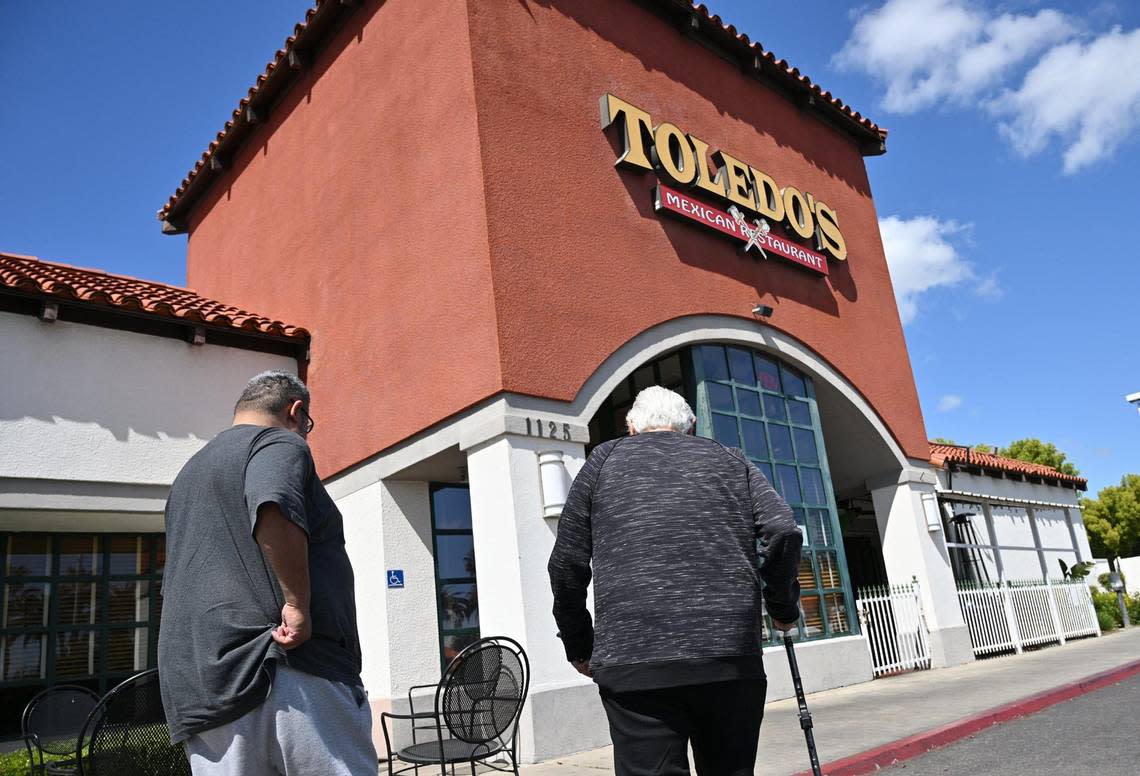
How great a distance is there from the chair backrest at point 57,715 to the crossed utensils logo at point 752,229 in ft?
26.6

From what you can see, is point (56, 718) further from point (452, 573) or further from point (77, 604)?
point (452, 573)

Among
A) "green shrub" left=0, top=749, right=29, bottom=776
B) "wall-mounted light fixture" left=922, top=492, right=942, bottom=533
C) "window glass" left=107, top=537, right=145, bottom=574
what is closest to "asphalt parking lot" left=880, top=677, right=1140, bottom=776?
"wall-mounted light fixture" left=922, top=492, right=942, bottom=533

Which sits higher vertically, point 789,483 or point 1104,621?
point 789,483

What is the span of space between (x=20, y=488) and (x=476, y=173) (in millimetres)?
4933

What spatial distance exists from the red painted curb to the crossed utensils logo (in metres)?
5.67

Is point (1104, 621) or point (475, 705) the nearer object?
point (475, 705)

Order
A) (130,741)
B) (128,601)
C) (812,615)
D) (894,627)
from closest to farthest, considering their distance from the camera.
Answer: (130,741) → (128,601) → (812,615) → (894,627)

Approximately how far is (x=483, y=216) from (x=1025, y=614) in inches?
443

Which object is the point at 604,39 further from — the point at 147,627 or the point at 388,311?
the point at 147,627

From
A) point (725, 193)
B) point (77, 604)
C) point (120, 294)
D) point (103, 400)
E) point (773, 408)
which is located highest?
point (725, 193)

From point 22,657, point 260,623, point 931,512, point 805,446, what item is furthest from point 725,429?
point 260,623

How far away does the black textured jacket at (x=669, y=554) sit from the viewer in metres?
2.39

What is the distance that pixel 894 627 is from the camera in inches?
447

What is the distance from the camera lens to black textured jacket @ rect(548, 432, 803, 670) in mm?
2395
